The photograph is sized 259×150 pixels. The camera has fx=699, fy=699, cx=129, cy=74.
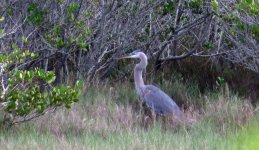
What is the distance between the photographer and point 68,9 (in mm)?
7801

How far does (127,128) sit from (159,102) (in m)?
1.40

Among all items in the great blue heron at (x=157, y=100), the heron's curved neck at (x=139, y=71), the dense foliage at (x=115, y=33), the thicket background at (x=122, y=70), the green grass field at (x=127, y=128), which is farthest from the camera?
the heron's curved neck at (x=139, y=71)

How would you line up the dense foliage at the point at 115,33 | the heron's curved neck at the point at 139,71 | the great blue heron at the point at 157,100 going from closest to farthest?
the great blue heron at the point at 157,100
the dense foliage at the point at 115,33
the heron's curved neck at the point at 139,71

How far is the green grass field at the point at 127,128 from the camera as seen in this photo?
220 inches

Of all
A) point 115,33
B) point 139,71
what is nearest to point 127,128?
point 139,71

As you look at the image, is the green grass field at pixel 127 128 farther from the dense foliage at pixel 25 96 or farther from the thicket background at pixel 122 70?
the dense foliage at pixel 25 96

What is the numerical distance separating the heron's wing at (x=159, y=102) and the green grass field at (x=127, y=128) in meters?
0.19

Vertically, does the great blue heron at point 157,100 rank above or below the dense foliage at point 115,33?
A: below

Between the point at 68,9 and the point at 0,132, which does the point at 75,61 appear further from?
the point at 0,132

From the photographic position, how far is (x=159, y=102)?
7.67 metres

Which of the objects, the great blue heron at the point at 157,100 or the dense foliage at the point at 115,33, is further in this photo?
the dense foliage at the point at 115,33

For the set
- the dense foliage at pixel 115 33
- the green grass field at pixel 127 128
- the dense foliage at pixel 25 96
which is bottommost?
the green grass field at pixel 127 128

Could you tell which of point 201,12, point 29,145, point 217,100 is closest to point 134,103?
Result: point 217,100

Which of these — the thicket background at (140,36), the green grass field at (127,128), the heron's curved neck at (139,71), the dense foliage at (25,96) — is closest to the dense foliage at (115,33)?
the thicket background at (140,36)
